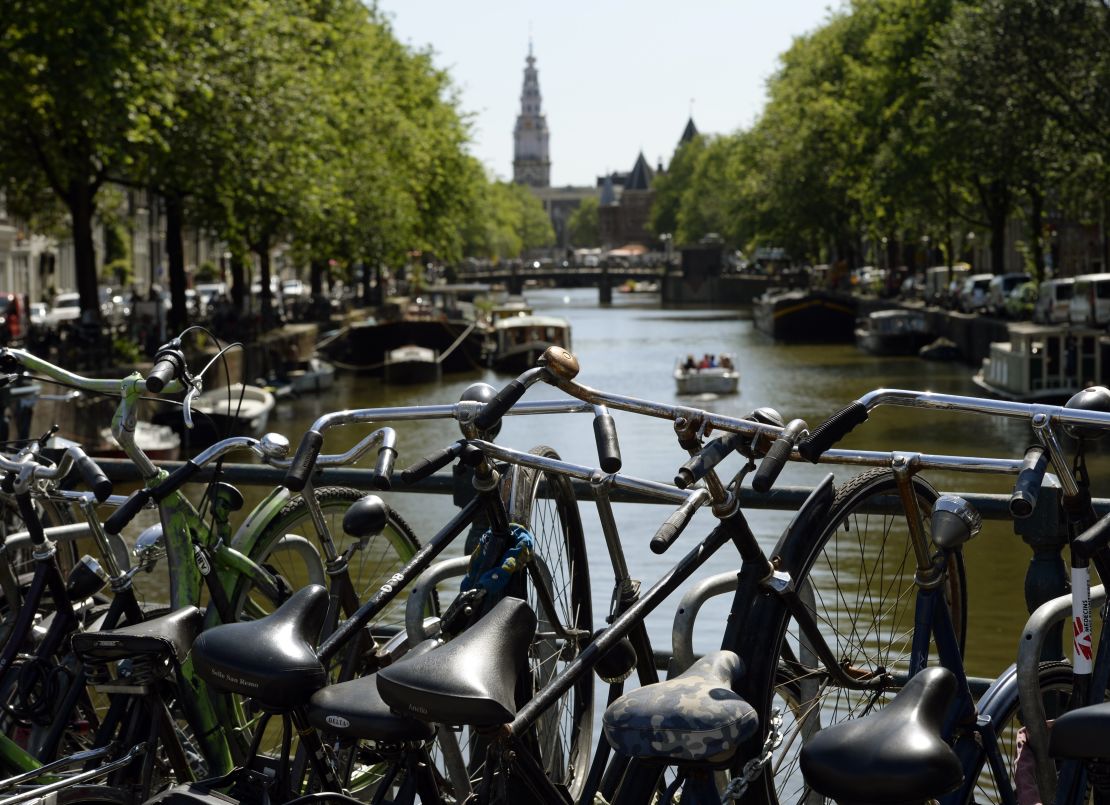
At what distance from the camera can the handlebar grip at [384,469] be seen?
3783 mm

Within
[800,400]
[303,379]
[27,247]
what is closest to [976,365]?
[800,400]

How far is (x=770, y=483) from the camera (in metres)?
2.97

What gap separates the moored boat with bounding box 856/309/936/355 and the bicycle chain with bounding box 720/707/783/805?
49095 mm

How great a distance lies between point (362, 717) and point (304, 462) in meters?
0.79

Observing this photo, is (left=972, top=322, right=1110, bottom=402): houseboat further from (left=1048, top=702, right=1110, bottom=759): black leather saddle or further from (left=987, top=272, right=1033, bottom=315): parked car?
(left=1048, top=702, right=1110, bottom=759): black leather saddle

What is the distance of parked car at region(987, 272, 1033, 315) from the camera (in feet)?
159

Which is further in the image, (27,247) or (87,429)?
(27,247)

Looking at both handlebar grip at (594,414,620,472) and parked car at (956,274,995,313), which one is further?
parked car at (956,274,995,313)

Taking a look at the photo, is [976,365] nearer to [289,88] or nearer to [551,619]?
[289,88]

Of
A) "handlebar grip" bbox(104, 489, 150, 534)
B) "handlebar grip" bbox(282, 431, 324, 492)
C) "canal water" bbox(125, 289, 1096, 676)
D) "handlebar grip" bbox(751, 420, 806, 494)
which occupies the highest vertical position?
"handlebar grip" bbox(751, 420, 806, 494)

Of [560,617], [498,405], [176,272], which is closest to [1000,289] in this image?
[176,272]

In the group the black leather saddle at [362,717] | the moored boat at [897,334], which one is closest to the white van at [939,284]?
the moored boat at [897,334]

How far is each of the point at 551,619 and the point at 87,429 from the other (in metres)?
21.3

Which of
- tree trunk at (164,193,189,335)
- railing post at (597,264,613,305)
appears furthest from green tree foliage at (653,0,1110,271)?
railing post at (597,264,613,305)
